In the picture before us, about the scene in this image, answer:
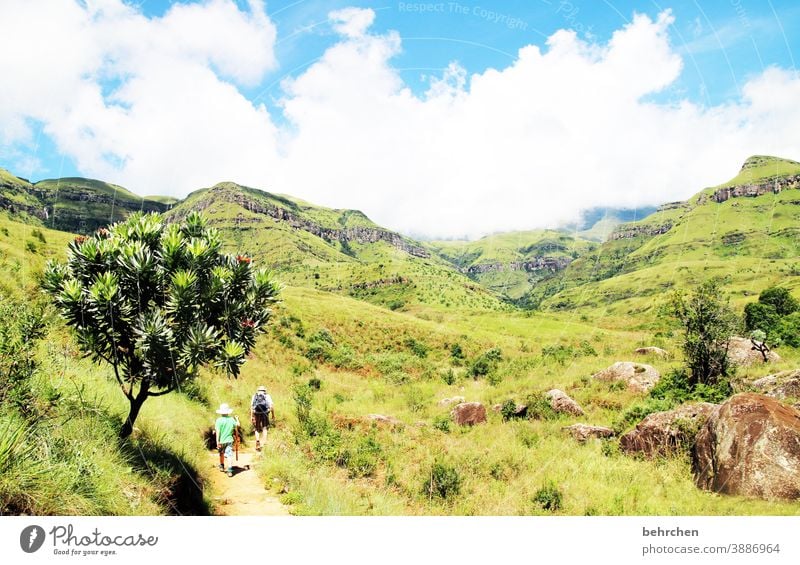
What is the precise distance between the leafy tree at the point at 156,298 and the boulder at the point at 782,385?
1634 cm

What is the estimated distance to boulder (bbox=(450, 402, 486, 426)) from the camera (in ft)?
64.6

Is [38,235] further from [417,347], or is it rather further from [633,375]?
[633,375]

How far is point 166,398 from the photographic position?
15.1m

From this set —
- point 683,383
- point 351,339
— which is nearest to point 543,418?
point 683,383

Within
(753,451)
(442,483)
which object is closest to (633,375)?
(753,451)

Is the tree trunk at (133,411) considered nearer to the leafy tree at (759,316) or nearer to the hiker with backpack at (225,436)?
the hiker with backpack at (225,436)

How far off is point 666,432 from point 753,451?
396 cm

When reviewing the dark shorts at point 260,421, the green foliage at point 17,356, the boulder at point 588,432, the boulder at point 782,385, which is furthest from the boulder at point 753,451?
the dark shorts at point 260,421

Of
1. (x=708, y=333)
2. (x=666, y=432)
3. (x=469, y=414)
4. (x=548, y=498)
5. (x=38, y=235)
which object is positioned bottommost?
(x=469, y=414)

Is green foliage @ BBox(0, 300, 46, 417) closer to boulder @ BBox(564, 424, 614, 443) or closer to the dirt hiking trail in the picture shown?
the dirt hiking trail

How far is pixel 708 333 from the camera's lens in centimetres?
1756

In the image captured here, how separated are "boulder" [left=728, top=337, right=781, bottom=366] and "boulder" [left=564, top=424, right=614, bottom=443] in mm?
9612

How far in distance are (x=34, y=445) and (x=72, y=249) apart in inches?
140

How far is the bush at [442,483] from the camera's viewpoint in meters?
10.9
